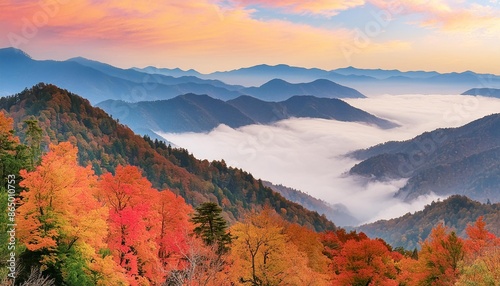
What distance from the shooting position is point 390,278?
70000 millimetres

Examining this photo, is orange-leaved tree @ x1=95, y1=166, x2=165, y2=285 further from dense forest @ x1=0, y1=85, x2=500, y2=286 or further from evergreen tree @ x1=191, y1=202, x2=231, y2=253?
evergreen tree @ x1=191, y1=202, x2=231, y2=253

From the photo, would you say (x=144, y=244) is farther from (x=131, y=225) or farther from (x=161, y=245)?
(x=161, y=245)

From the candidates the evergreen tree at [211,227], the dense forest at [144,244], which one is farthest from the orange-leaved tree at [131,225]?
the evergreen tree at [211,227]

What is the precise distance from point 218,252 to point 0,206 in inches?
1017

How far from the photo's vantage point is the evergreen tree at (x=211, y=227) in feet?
199

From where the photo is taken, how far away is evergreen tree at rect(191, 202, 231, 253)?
6069 centimetres

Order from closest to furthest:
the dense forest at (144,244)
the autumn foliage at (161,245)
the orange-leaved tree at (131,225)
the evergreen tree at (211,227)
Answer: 1. the dense forest at (144,244)
2. the autumn foliage at (161,245)
3. the orange-leaved tree at (131,225)
4. the evergreen tree at (211,227)

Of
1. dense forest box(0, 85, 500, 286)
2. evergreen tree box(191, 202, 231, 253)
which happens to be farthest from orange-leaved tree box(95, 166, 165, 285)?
evergreen tree box(191, 202, 231, 253)

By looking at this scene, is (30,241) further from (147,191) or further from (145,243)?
(147,191)

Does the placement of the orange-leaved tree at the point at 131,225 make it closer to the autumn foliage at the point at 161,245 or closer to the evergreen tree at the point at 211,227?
the autumn foliage at the point at 161,245

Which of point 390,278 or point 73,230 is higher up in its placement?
point 73,230

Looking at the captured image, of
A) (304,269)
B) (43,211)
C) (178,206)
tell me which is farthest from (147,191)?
(304,269)

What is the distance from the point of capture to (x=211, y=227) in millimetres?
61500

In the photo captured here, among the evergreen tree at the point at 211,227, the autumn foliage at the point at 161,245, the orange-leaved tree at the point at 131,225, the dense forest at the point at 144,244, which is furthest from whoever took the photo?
the evergreen tree at the point at 211,227
